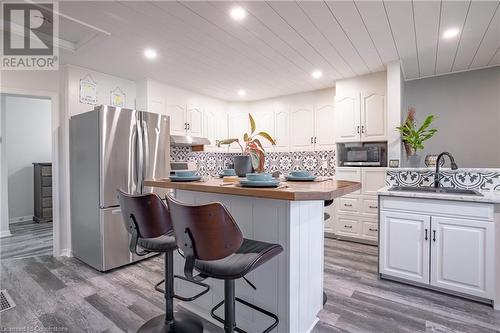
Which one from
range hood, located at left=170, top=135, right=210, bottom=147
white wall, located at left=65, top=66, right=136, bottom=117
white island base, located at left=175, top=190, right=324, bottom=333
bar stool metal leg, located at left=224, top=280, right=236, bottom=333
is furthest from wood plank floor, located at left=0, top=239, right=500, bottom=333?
white wall, located at left=65, top=66, right=136, bottom=117

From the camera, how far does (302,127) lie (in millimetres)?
4512

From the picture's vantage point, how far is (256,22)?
7.51 feet

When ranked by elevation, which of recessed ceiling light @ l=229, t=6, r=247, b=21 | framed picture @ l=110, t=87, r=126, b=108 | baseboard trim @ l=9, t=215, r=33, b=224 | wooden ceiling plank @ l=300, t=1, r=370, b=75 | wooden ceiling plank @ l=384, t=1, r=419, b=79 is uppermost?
wooden ceiling plank @ l=384, t=1, r=419, b=79

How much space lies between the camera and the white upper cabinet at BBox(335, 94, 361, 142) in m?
3.73

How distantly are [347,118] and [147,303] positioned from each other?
3460 mm

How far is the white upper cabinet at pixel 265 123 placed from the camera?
4.87 m

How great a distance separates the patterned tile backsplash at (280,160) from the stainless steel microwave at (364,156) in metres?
0.44

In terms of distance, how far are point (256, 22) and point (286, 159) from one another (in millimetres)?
2902

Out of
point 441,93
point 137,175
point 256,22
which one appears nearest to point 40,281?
point 137,175

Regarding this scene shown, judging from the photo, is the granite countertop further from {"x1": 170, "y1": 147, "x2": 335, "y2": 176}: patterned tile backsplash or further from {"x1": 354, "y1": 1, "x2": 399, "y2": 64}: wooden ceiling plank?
{"x1": 170, "y1": 147, "x2": 335, "y2": 176}: patterned tile backsplash

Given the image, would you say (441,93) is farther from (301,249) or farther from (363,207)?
(301,249)

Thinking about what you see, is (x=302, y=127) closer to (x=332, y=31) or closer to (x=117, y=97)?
(x=332, y=31)

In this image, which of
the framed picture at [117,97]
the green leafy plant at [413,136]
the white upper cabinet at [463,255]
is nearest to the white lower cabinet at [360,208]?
the green leafy plant at [413,136]

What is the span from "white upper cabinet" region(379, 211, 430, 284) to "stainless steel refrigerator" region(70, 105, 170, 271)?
270 cm
